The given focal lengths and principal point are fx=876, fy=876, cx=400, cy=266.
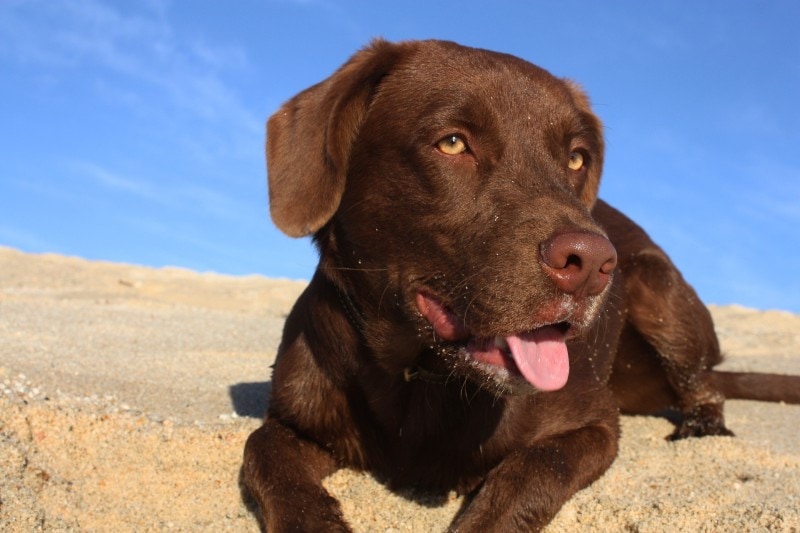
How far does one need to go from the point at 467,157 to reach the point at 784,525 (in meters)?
1.76

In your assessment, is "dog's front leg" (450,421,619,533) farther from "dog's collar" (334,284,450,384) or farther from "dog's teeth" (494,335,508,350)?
"dog's teeth" (494,335,508,350)

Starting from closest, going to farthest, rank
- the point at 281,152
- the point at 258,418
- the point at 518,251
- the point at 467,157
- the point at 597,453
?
the point at 518,251, the point at 467,157, the point at 281,152, the point at 597,453, the point at 258,418

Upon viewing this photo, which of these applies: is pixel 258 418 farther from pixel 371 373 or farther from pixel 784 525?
pixel 784 525

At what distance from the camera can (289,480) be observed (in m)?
3.28

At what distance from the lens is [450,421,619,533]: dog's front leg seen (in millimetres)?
3117

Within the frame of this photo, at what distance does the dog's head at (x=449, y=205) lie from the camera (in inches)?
110

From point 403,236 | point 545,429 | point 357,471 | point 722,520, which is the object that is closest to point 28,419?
point 357,471

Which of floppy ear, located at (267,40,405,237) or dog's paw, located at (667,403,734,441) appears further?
dog's paw, located at (667,403,734,441)

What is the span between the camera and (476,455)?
3.47 metres

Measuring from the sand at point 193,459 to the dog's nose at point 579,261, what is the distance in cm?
109

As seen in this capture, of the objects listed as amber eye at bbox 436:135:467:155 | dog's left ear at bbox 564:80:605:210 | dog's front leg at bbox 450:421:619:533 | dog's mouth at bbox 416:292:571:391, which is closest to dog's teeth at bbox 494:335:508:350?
dog's mouth at bbox 416:292:571:391

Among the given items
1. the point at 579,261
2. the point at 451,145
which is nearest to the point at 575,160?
the point at 451,145

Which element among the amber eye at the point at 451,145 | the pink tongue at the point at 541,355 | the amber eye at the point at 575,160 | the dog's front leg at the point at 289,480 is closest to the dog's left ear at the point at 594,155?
the amber eye at the point at 575,160

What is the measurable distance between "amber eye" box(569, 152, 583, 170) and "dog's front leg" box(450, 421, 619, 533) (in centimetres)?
112
